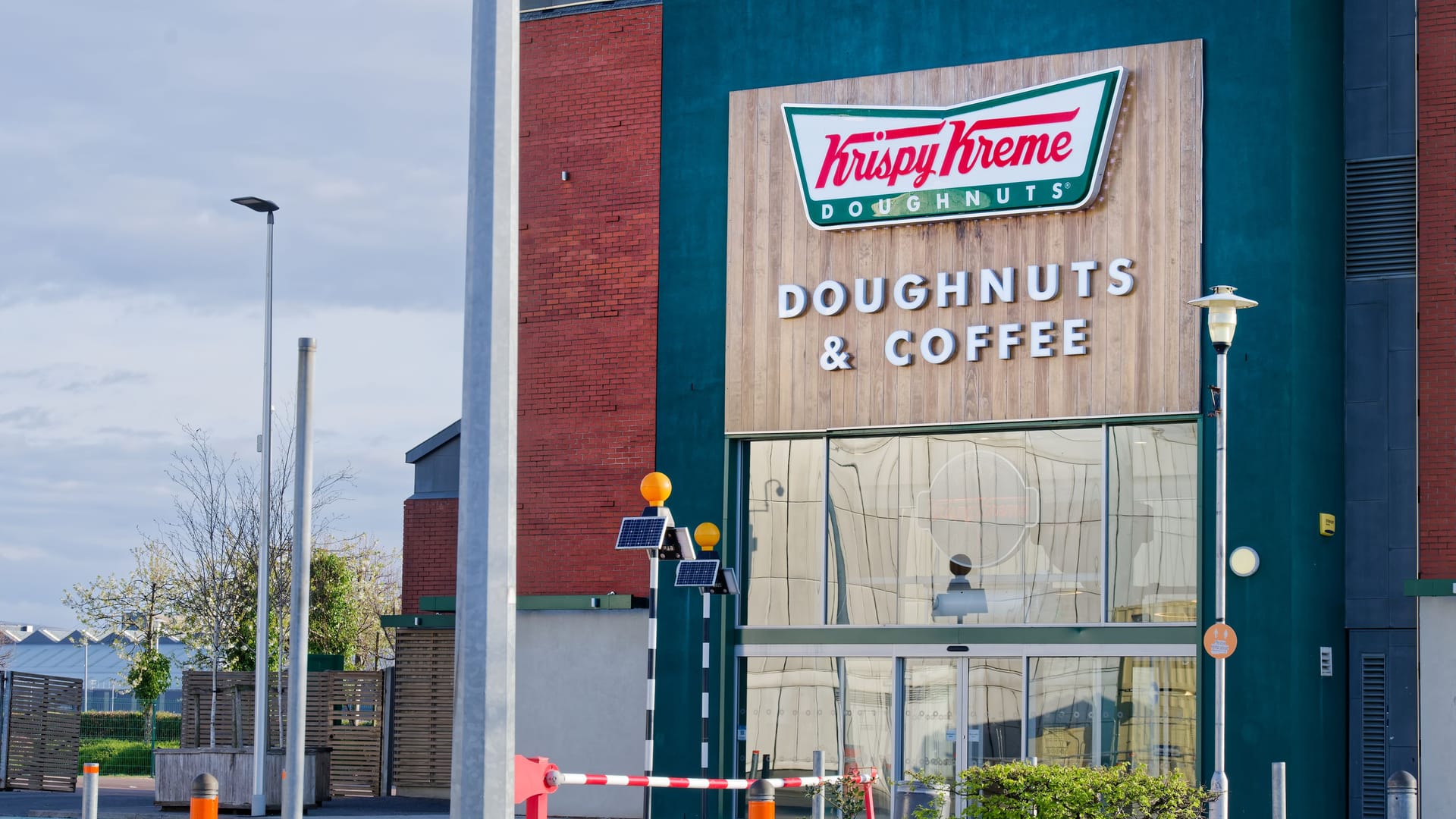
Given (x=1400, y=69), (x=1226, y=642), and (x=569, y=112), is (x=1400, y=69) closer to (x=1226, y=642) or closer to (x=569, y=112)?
(x=1226, y=642)

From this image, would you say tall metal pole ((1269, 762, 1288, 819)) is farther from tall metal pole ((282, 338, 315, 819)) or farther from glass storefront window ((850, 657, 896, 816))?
tall metal pole ((282, 338, 315, 819))

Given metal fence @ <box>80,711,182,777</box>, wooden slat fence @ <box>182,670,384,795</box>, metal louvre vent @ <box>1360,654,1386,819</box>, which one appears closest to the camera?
metal louvre vent @ <box>1360,654,1386,819</box>

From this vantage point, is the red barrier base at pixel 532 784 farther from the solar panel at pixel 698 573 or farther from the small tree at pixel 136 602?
the small tree at pixel 136 602

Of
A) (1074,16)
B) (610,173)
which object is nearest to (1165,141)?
(1074,16)

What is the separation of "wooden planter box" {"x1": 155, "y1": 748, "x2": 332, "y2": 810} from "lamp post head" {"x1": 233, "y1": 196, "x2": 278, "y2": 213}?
27.7 ft

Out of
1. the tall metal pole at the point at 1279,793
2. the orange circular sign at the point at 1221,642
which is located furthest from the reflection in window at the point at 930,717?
the tall metal pole at the point at 1279,793

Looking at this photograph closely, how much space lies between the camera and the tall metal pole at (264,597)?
25.8 m

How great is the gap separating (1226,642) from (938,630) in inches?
203

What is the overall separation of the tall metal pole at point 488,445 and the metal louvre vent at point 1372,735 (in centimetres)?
1699

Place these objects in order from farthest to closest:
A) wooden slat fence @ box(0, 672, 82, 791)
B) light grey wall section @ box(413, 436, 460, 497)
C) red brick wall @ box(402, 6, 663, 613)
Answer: wooden slat fence @ box(0, 672, 82, 791), light grey wall section @ box(413, 436, 460, 497), red brick wall @ box(402, 6, 663, 613)

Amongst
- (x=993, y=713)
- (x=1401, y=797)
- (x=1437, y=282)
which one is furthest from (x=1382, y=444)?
(x=1401, y=797)

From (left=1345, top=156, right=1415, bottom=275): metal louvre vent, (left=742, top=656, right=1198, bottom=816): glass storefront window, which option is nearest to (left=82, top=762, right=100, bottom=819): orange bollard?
(left=742, top=656, right=1198, bottom=816): glass storefront window

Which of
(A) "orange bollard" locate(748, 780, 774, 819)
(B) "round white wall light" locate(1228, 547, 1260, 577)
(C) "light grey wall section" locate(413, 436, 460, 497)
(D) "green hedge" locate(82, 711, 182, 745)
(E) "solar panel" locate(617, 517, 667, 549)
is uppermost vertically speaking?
(C) "light grey wall section" locate(413, 436, 460, 497)

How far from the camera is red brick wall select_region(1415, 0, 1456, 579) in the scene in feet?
72.9
